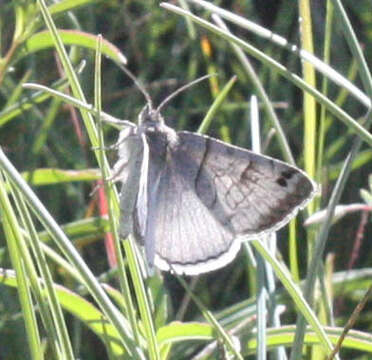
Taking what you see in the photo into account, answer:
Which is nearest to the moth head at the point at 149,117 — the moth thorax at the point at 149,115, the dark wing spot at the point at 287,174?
the moth thorax at the point at 149,115

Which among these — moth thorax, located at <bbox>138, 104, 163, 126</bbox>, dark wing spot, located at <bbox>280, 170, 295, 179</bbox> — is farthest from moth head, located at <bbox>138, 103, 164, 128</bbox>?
dark wing spot, located at <bbox>280, 170, 295, 179</bbox>

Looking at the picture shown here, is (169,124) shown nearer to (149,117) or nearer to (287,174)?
(149,117)

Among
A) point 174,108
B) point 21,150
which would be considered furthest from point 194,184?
point 174,108

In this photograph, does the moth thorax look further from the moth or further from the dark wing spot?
the dark wing spot

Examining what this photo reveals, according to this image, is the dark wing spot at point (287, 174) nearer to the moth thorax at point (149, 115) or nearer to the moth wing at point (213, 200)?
the moth wing at point (213, 200)

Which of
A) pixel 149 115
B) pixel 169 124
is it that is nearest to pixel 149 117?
pixel 149 115

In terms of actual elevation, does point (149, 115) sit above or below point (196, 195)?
above

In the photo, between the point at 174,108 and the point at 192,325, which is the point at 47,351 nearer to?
the point at 192,325
